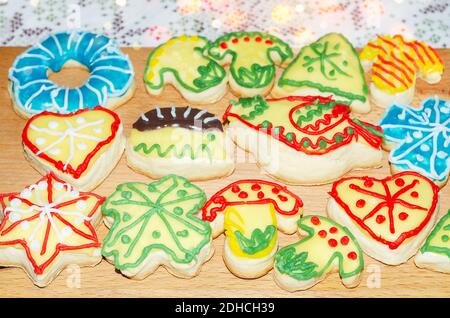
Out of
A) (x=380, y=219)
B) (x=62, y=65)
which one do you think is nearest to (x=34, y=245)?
(x=62, y=65)

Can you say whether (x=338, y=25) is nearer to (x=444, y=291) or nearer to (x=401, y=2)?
(x=401, y=2)

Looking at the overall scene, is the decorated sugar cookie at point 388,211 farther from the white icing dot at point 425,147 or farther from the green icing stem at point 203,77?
the green icing stem at point 203,77

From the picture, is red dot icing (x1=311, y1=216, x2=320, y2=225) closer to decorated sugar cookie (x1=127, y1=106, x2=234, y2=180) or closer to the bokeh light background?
decorated sugar cookie (x1=127, y1=106, x2=234, y2=180)

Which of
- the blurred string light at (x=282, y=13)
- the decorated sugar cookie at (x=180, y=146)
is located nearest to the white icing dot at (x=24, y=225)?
the decorated sugar cookie at (x=180, y=146)

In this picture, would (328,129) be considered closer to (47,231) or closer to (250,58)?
(250,58)

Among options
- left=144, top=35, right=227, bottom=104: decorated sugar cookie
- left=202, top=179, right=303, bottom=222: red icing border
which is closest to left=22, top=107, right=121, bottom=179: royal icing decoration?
left=144, top=35, right=227, bottom=104: decorated sugar cookie

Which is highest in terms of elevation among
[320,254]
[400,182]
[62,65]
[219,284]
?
[62,65]
